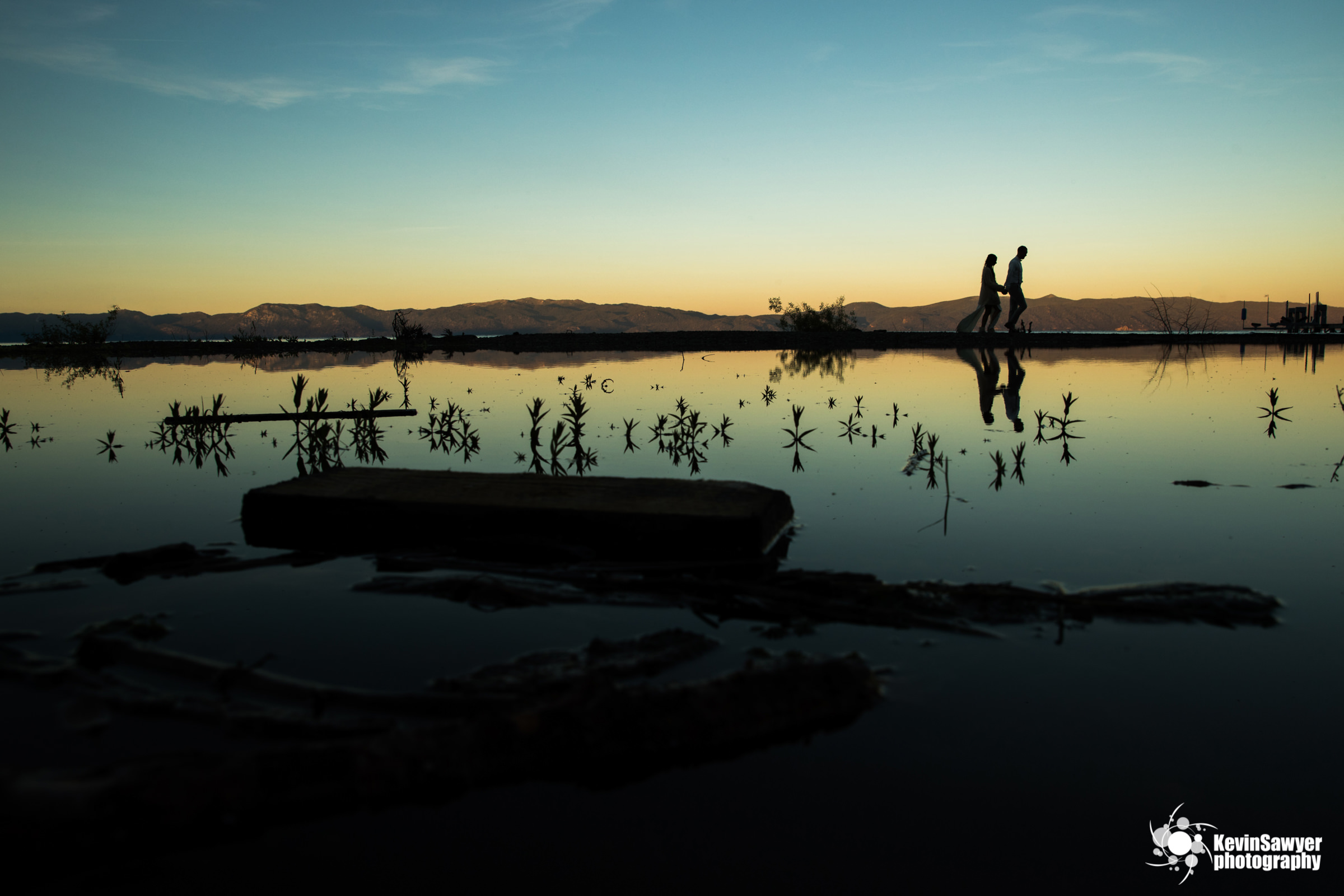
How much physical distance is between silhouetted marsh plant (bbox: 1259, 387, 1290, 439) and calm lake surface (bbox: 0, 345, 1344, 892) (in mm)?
809

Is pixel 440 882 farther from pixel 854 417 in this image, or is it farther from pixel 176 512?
pixel 854 417

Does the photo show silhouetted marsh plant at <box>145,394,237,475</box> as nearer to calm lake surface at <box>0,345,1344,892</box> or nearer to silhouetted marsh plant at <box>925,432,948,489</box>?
calm lake surface at <box>0,345,1344,892</box>

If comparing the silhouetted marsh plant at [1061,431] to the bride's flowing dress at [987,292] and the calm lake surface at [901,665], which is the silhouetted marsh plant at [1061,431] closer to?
the calm lake surface at [901,665]

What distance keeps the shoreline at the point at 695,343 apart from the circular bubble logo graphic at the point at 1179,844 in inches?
1525

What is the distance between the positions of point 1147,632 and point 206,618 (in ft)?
18.2

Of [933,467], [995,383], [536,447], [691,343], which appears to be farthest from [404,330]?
[933,467]

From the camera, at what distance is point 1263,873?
2.84 m

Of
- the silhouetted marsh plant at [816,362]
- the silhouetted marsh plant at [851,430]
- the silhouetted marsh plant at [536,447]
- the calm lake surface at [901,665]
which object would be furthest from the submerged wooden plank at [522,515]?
the silhouetted marsh plant at [816,362]

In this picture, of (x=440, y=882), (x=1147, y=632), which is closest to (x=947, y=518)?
(x=1147, y=632)

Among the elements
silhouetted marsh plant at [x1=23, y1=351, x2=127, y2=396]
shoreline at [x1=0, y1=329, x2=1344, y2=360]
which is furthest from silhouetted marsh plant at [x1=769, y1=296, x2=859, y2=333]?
silhouetted marsh plant at [x1=23, y1=351, x2=127, y2=396]

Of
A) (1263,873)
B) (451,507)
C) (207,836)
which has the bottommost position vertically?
(1263,873)

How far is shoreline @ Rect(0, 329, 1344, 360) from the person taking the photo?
139ft

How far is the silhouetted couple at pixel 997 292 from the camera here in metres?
30.8

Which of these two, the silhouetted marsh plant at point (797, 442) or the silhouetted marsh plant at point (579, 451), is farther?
the silhouetted marsh plant at point (579, 451)
